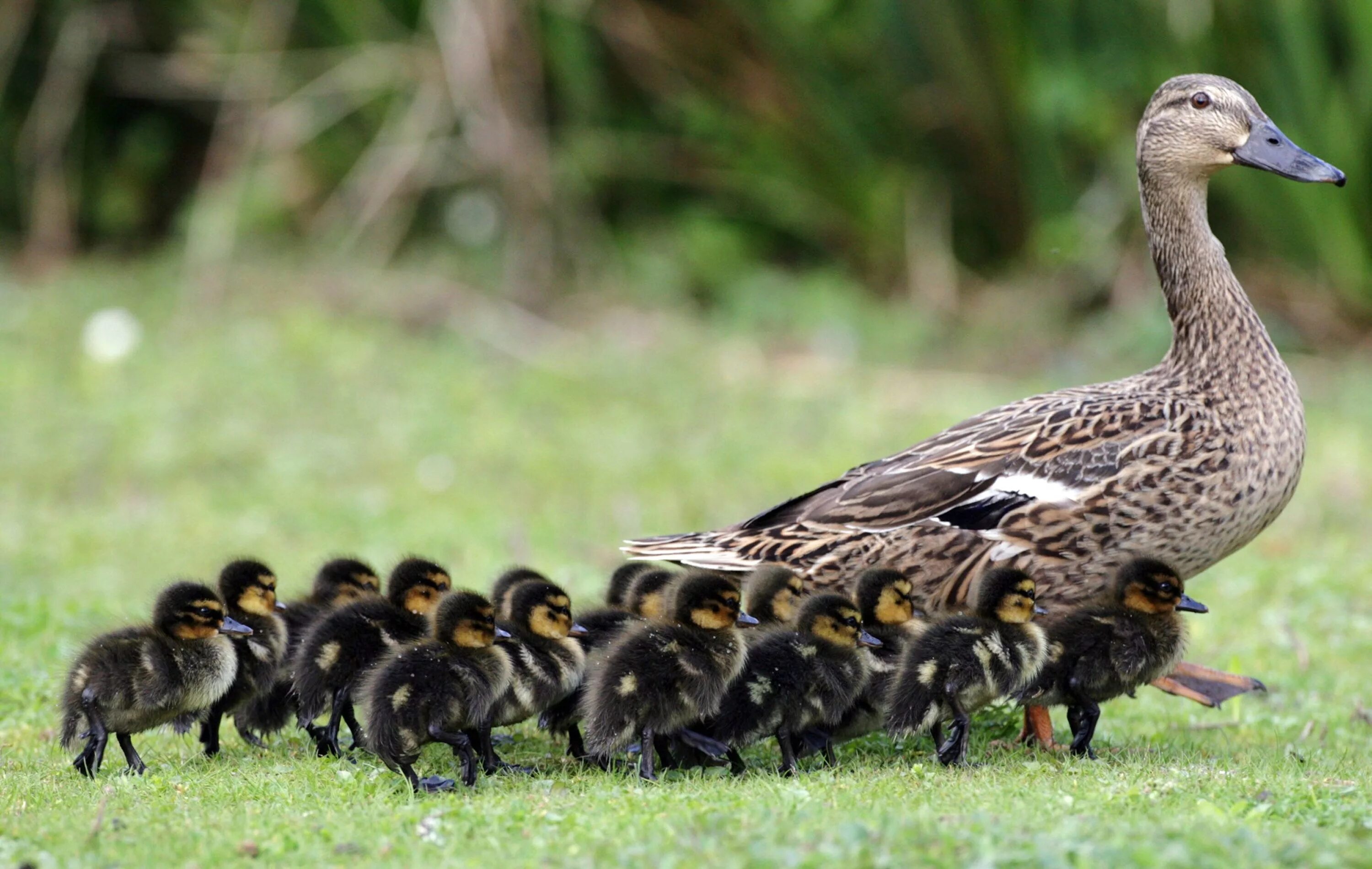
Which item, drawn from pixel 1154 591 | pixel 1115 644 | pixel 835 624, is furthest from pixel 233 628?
pixel 1154 591

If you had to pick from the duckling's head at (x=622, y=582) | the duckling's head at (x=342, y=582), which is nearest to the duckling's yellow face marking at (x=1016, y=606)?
the duckling's head at (x=622, y=582)

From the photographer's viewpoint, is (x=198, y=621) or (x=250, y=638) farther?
(x=250, y=638)

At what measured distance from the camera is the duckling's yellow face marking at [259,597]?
5.81 metres

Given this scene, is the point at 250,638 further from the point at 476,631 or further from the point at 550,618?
the point at 550,618

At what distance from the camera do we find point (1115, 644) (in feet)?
18.4

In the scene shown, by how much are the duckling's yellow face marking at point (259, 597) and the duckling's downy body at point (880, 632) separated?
79.3 inches

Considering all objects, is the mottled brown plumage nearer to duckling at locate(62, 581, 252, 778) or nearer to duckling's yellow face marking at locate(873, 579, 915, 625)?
duckling's yellow face marking at locate(873, 579, 915, 625)

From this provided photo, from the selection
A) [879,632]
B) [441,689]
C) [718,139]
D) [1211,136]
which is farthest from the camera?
[718,139]

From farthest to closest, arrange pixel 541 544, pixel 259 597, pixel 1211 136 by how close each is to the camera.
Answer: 1. pixel 541 544
2. pixel 1211 136
3. pixel 259 597

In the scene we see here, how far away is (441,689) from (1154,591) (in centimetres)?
244

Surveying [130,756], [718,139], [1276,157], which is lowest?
[130,756]

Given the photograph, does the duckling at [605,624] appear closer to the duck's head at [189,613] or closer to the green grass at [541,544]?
the green grass at [541,544]

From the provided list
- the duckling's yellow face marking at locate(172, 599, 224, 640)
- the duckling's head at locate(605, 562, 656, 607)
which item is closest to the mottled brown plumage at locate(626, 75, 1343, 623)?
the duckling's head at locate(605, 562, 656, 607)

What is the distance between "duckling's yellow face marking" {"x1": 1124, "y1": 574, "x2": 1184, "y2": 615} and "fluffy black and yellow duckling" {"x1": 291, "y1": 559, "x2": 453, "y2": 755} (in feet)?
7.79
